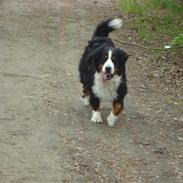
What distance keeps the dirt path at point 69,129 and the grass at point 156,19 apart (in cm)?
149

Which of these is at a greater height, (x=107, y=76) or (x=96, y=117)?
(x=107, y=76)

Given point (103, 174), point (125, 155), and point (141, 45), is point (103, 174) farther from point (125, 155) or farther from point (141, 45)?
point (141, 45)

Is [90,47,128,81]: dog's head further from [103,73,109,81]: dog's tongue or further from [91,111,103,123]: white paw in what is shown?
[91,111,103,123]: white paw

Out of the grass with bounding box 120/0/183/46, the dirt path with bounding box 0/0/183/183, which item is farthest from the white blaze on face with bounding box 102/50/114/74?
the grass with bounding box 120/0/183/46

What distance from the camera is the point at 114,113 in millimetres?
8266

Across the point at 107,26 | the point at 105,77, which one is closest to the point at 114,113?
the point at 105,77

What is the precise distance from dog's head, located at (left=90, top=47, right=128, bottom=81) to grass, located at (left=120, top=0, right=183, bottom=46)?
470cm

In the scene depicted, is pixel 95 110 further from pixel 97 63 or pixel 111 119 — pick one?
pixel 97 63

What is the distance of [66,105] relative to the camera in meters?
8.99

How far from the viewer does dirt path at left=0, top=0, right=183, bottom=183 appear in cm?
669

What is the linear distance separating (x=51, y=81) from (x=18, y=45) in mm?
2863

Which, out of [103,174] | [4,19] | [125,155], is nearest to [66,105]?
[125,155]

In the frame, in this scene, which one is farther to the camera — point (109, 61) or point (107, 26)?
point (107, 26)

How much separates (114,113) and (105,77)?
542 mm
